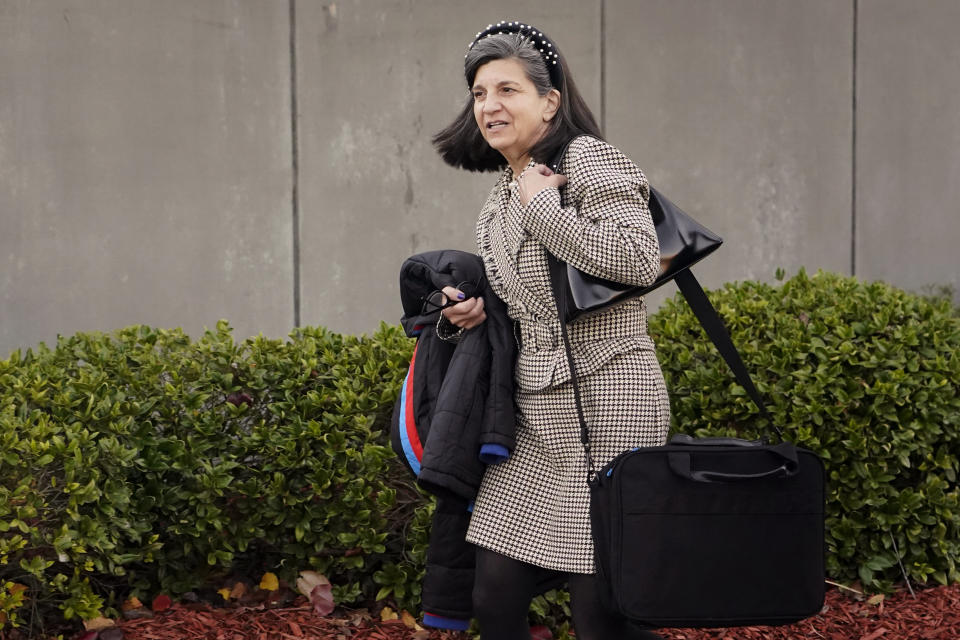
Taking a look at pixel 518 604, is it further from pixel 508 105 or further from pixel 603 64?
pixel 603 64

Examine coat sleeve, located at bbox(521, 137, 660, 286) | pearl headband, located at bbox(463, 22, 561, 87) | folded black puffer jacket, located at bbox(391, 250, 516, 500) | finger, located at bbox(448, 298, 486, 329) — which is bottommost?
folded black puffer jacket, located at bbox(391, 250, 516, 500)

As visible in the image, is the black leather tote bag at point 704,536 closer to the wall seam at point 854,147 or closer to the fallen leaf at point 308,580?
the fallen leaf at point 308,580

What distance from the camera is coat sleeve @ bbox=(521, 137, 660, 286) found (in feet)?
8.77

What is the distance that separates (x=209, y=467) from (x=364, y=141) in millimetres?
3241

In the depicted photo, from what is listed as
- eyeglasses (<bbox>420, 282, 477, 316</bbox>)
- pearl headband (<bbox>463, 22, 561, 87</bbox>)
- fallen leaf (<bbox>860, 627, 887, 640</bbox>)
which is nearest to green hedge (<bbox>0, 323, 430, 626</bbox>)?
eyeglasses (<bbox>420, 282, 477, 316</bbox>)

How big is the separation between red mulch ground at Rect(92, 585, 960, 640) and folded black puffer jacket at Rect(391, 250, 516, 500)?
1318mm

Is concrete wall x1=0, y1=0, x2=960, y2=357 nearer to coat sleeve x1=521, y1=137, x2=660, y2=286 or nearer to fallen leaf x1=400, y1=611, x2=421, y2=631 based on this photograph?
fallen leaf x1=400, y1=611, x2=421, y2=631

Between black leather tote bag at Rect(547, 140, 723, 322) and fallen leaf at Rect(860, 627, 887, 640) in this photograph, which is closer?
black leather tote bag at Rect(547, 140, 723, 322)

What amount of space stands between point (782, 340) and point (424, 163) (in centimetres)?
315

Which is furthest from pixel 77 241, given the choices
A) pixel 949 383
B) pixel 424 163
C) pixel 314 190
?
pixel 949 383

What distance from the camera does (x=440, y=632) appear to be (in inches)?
164

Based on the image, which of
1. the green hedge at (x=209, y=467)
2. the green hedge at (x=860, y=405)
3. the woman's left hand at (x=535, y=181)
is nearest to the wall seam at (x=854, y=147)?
the green hedge at (x=860, y=405)

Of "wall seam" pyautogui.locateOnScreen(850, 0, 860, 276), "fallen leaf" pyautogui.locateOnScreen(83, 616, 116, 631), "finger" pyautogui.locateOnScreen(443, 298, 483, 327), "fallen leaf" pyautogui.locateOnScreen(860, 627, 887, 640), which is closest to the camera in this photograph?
"finger" pyautogui.locateOnScreen(443, 298, 483, 327)

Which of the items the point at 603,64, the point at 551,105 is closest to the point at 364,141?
the point at 603,64
